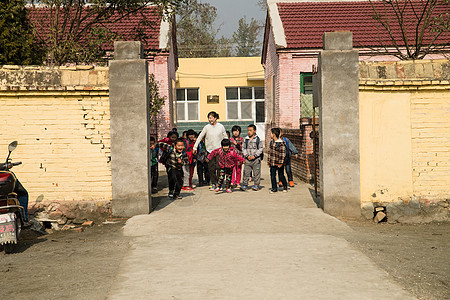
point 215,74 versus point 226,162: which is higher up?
point 215,74

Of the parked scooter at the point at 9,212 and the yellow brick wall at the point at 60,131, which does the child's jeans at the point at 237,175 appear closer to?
the yellow brick wall at the point at 60,131

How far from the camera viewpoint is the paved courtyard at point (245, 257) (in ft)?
17.5

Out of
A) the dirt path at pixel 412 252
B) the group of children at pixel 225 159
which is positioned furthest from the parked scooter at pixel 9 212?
the dirt path at pixel 412 252

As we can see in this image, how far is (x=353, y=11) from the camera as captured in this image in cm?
2172

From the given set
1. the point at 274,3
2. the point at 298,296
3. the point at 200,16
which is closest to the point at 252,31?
the point at 200,16

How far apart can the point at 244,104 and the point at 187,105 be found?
3.41 m

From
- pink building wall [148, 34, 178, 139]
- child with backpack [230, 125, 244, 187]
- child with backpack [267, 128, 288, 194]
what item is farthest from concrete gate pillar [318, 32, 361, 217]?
pink building wall [148, 34, 178, 139]

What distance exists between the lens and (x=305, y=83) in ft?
66.0

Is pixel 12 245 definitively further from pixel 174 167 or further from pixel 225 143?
pixel 225 143

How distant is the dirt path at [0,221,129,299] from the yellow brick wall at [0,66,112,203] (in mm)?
880

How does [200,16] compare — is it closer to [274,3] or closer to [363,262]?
[274,3]

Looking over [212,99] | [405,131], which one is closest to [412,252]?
[405,131]

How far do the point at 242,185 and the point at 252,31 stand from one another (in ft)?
177

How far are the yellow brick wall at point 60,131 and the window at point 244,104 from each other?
2282cm
